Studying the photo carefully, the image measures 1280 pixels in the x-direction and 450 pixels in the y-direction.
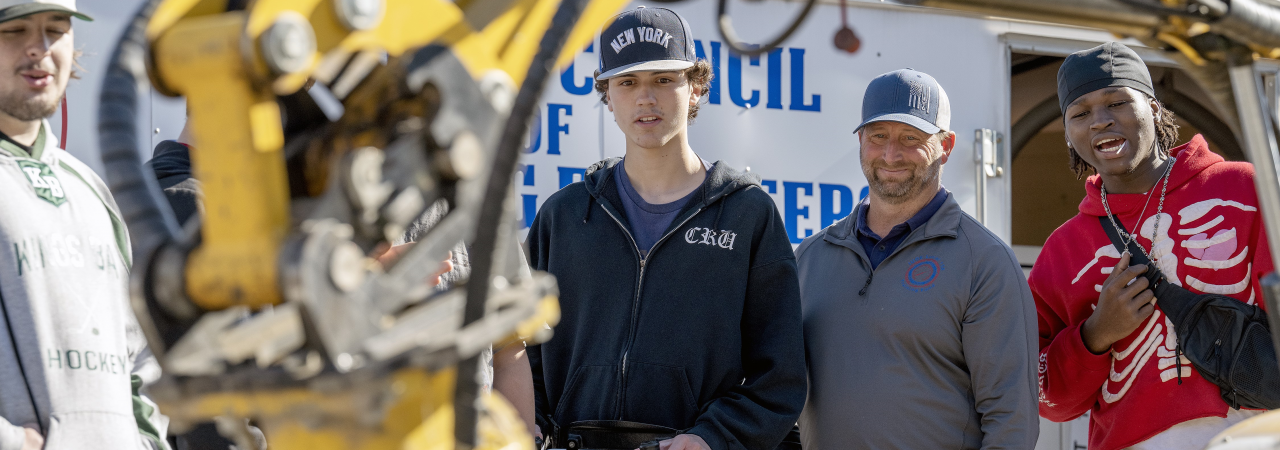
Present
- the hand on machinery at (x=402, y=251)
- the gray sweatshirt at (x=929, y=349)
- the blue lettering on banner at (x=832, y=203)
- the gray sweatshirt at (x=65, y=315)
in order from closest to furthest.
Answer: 1. the hand on machinery at (x=402, y=251)
2. the gray sweatshirt at (x=65, y=315)
3. the gray sweatshirt at (x=929, y=349)
4. the blue lettering on banner at (x=832, y=203)

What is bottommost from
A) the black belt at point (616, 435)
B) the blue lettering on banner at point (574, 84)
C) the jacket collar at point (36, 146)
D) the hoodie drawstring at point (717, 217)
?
the black belt at point (616, 435)

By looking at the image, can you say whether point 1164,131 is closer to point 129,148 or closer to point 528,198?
point 528,198

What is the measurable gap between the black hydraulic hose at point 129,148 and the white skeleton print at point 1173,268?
2.81 meters

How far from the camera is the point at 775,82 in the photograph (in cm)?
466

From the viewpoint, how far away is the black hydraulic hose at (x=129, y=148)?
59.4 inches

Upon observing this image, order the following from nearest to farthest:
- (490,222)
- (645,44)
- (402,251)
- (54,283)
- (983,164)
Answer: (490,222) → (402,251) → (54,283) → (645,44) → (983,164)

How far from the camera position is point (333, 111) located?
189cm

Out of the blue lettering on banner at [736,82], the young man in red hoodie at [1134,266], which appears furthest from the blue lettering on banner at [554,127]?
the young man in red hoodie at [1134,266]

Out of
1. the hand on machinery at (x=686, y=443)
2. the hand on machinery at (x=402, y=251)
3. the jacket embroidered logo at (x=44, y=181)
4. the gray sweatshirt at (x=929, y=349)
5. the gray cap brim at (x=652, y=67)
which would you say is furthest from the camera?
the gray cap brim at (x=652, y=67)

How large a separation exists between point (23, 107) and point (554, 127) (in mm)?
1926

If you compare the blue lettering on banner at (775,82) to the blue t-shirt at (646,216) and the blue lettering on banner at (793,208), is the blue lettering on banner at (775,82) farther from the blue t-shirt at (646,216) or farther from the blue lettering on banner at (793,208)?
the blue t-shirt at (646,216)

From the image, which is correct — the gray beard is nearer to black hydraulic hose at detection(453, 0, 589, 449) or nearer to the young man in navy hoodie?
the young man in navy hoodie

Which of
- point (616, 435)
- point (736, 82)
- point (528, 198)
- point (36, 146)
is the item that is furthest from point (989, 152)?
point (36, 146)

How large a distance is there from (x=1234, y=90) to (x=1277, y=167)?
162mm
